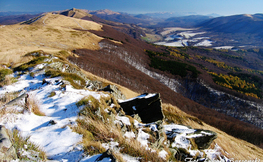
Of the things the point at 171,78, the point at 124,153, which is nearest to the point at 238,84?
the point at 171,78

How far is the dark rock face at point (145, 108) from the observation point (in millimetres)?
8953

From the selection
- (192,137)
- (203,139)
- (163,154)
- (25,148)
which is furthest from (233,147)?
(25,148)

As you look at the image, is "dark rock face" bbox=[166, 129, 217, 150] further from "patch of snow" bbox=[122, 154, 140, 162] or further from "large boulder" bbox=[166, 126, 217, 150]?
"patch of snow" bbox=[122, 154, 140, 162]

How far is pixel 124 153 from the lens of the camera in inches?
143

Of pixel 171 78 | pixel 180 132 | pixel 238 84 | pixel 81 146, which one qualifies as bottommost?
pixel 238 84

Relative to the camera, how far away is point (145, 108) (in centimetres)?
924

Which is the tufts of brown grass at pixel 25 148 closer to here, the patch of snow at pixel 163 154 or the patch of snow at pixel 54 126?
the patch of snow at pixel 54 126

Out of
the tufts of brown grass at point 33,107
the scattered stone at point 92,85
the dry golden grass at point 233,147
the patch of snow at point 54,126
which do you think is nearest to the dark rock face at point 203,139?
the dry golden grass at point 233,147

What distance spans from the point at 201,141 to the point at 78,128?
6.12 meters

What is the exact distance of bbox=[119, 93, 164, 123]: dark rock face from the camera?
8.95 m

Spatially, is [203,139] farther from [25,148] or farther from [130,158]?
[25,148]

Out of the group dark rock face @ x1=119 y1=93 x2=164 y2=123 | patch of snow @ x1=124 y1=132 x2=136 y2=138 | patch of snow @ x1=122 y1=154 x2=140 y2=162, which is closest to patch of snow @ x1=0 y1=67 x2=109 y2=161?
patch of snow @ x1=122 y1=154 x2=140 y2=162

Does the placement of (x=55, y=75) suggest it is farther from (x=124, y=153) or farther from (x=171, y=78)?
(x=171, y=78)

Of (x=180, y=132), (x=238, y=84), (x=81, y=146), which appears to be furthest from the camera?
(x=238, y=84)
